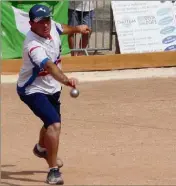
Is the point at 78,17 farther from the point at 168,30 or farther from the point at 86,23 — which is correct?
the point at 168,30

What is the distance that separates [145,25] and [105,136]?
4.33m

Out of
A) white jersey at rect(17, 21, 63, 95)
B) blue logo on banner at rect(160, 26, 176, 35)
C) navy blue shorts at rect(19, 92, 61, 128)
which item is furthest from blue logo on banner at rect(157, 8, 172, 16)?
navy blue shorts at rect(19, 92, 61, 128)

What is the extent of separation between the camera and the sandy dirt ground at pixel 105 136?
328 inches

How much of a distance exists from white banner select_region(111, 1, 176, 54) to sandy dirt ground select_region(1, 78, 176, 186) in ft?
3.70

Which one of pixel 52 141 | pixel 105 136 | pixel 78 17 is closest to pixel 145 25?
pixel 78 17

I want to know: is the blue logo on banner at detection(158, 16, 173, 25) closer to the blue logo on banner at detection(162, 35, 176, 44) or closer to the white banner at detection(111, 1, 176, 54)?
the white banner at detection(111, 1, 176, 54)

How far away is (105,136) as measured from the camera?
998cm

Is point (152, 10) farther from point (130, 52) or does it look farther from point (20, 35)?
point (20, 35)

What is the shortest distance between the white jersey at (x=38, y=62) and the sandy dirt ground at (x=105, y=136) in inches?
34.8

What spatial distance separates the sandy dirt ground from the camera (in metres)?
8.32

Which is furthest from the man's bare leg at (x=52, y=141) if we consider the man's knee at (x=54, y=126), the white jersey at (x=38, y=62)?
the white jersey at (x=38, y=62)

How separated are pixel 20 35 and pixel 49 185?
5844mm

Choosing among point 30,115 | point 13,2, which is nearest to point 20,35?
point 13,2

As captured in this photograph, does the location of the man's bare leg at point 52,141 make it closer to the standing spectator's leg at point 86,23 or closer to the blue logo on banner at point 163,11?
the standing spectator's leg at point 86,23
